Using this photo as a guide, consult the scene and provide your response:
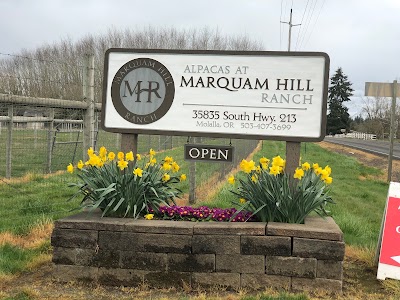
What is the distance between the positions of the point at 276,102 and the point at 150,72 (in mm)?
1404

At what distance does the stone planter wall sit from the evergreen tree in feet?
312

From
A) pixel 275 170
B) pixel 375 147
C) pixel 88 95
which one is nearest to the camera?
pixel 275 170

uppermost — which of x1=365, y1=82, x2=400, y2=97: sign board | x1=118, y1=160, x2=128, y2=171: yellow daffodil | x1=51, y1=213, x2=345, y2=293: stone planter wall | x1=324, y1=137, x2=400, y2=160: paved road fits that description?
x1=365, y1=82, x2=400, y2=97: sign board

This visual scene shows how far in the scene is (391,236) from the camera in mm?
4223

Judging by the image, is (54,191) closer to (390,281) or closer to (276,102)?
(276,102)

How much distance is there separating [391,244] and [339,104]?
9565 cm

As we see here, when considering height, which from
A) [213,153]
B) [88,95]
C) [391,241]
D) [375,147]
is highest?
[88,95]

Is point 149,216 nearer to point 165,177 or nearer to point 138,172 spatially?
point 138,172

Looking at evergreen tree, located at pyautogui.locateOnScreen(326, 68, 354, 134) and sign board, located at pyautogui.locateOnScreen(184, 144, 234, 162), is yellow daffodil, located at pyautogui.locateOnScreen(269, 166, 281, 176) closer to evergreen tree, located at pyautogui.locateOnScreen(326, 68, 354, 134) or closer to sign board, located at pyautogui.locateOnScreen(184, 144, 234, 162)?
→ sign board, located at pyautogui.locateOnScreen(184, 144, 234, 162)

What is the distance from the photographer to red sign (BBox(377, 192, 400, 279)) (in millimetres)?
4117

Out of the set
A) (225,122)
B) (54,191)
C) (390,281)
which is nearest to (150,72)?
(225,122)

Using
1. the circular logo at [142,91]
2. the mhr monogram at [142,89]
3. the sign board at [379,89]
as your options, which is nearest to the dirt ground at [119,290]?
the circular logo at [142,91]

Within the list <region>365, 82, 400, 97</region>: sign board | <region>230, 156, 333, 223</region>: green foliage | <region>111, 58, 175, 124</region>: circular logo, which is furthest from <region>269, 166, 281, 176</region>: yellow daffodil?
<region>365, 82, 400, 97</region>: sign board

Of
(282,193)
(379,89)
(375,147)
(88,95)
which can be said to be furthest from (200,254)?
(375,147)
